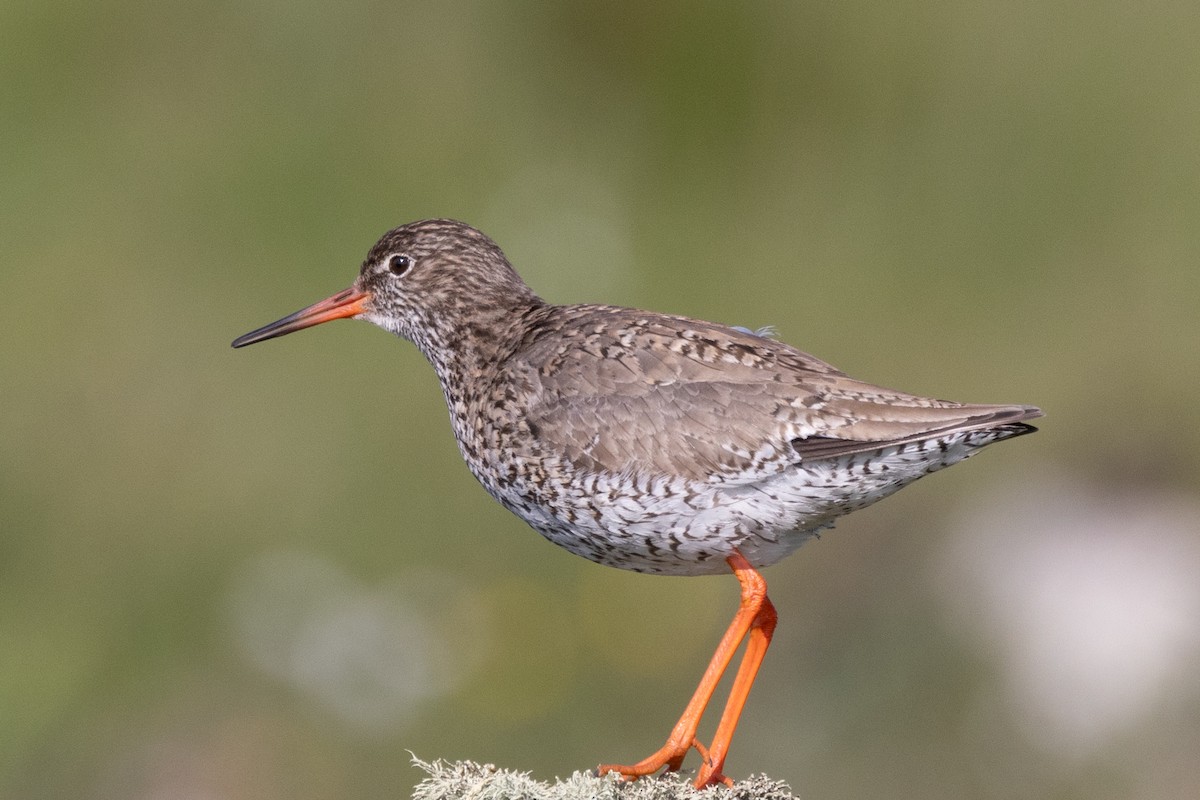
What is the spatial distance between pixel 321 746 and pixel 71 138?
12.9 ft

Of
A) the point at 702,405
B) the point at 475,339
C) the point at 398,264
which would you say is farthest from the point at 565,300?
the point at 702,405

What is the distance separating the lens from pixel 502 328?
5.71 metres

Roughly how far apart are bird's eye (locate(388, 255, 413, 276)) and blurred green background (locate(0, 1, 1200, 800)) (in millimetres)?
2601

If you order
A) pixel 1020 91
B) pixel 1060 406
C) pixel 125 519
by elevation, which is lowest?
pixel 125 519

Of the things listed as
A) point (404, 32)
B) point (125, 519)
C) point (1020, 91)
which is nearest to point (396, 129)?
point (404, 32)

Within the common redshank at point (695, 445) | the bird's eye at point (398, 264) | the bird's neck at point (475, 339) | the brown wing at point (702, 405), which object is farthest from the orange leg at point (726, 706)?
the bird's eye at point (398, 264)

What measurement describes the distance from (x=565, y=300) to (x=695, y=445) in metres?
4.26

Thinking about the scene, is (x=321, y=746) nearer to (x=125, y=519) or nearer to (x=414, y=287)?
(x=125, y=519)

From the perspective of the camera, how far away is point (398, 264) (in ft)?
19.6

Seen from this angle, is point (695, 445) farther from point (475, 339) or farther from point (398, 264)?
point (398, 264)

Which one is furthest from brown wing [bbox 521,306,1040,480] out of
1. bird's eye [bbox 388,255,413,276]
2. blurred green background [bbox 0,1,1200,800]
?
blurred green background [bbox 0,1,1200,800]

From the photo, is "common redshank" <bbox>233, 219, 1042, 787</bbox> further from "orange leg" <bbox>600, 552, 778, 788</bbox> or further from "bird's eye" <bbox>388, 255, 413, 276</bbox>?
"bird's eye" <bbox>388, 255, 413, 276</bbox>

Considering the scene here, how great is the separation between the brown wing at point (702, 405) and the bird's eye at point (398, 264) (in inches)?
32.9

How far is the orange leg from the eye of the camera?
4.86m
